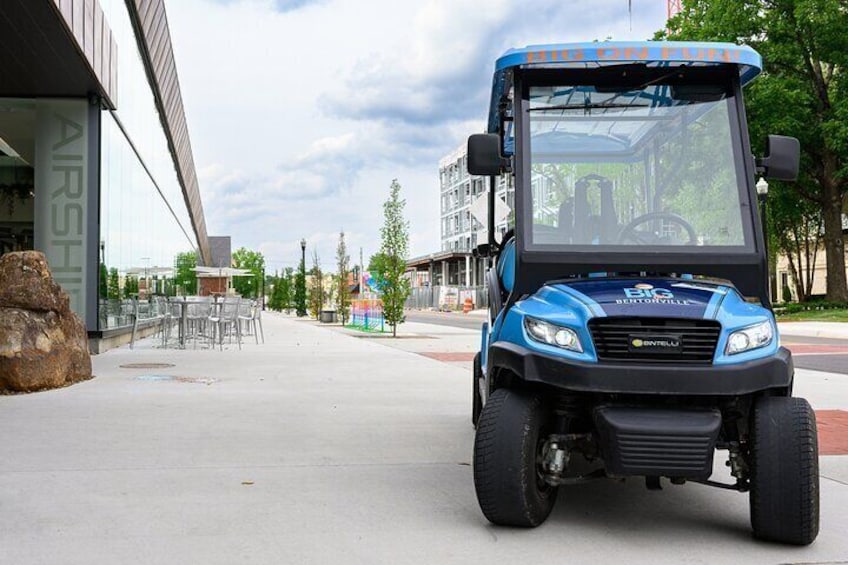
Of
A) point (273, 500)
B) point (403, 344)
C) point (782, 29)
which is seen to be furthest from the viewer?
point (782, 29)

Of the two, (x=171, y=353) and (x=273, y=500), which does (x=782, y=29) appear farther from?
(x=273, y=500)

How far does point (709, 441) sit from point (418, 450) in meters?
3.02

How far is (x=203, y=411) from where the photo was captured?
8422 mm

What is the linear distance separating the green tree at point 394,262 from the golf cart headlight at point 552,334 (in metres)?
21.8

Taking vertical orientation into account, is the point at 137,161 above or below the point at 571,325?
above

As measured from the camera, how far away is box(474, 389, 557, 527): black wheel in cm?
416

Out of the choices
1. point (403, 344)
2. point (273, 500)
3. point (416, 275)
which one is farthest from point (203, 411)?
point (416, 275)

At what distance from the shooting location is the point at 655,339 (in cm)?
412

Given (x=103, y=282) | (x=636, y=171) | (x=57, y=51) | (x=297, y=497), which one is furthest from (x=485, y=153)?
(x=103, y=282)

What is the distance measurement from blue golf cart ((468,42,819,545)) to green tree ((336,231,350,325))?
105 ft

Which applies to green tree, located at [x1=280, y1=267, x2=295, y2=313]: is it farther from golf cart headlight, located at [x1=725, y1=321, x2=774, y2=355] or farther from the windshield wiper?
golf cart headlight, located at [x1=725, y1=321, x2=774, y2=355]

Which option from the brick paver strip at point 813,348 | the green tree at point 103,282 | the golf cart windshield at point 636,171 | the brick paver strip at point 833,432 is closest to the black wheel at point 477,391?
the golf cart windshield at point 636,171

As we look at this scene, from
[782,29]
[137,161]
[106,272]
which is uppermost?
[782,29]

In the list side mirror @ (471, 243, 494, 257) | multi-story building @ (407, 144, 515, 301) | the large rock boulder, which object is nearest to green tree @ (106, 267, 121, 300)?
the large rock boulder
